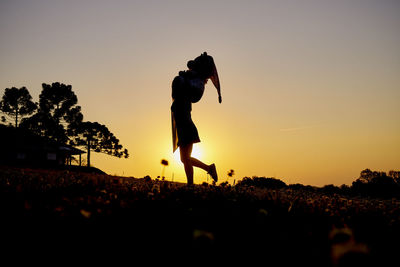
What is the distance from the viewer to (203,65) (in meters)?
7.48

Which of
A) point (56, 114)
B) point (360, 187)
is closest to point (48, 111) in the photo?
point (56, 114)

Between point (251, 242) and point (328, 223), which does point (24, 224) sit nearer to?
Answer: point (251, 242)

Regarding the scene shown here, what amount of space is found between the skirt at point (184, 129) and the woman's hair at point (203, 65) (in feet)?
3.22

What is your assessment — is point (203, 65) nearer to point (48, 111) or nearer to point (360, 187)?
point (360, 187)

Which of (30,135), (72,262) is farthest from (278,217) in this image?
(30,135)

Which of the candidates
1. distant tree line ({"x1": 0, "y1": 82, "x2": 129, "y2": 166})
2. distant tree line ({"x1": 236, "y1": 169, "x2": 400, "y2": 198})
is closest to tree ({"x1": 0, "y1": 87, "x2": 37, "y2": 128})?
distant tree line ({"x1": 0, "y1": 82, "x2": 129, "y2": 166})

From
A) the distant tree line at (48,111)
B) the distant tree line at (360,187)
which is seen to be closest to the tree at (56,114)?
the distant tree line at (48,111)

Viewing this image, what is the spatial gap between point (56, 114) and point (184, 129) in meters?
46.9

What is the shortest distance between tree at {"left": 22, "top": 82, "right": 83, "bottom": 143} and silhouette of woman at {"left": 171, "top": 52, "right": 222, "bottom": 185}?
45987 millimetres

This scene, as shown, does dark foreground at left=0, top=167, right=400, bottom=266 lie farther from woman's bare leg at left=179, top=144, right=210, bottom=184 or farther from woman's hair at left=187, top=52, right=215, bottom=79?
woman's hair at left=187, top=52, right=215, bottom=79

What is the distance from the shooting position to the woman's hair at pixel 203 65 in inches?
295

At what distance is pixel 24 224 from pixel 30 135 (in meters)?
43.9

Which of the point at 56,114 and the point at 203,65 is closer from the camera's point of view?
the point at 203,65

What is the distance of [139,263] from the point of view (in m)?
2.11
